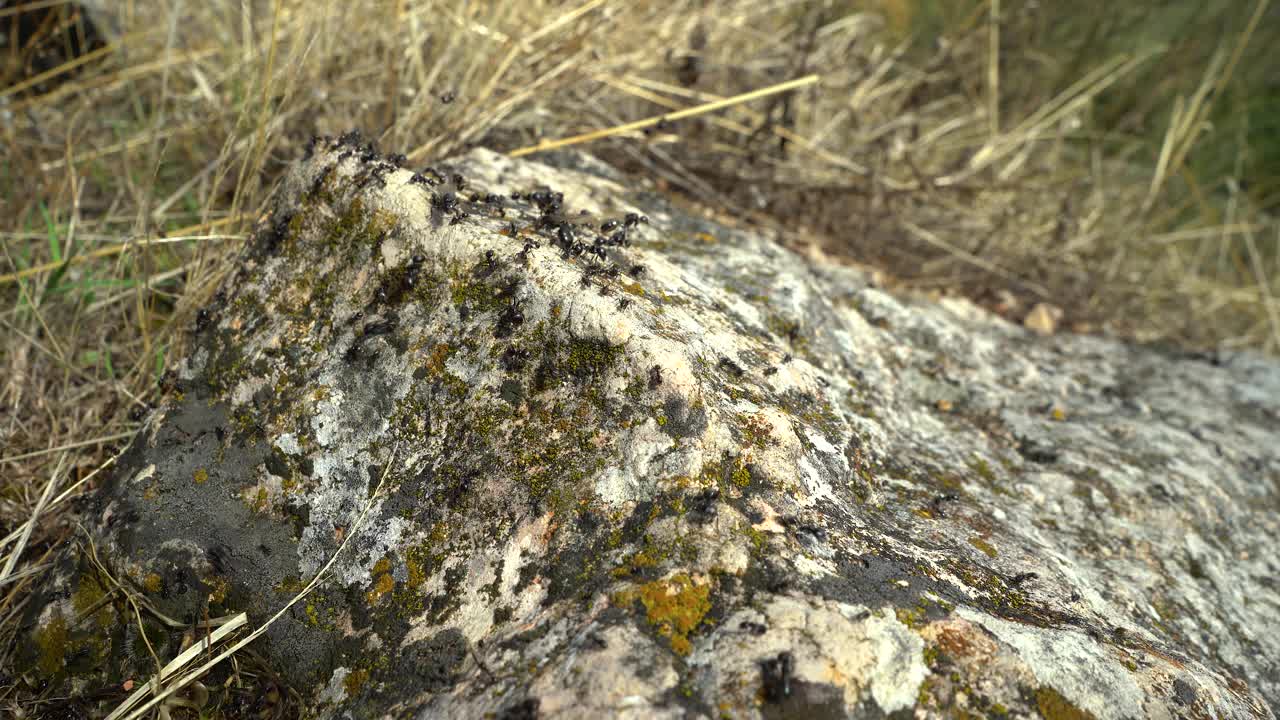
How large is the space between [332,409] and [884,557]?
1385 millimetres

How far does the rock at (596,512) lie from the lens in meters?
1.54

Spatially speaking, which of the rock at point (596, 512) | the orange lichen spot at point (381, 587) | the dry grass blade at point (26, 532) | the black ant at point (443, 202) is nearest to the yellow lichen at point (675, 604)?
the rock at point (596, 512)

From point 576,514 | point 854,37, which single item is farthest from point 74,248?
point 854,37

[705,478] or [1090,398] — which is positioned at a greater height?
[705,478]

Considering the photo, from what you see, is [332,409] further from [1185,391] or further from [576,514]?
[1185,391]

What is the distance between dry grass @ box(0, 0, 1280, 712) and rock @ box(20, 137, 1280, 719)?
0.40m

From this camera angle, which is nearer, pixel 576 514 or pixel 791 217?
pixel 576 514

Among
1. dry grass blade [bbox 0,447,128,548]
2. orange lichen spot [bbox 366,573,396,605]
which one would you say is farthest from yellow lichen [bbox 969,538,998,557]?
dry grass blade [bbox 0,447,128,548]

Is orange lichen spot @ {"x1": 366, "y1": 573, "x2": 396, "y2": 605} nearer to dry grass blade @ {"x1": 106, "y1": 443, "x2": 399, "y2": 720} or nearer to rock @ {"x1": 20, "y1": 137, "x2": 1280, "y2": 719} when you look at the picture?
rock @ {"x1": 20, "y1": 137, "x2": 1280, "y2": 719}

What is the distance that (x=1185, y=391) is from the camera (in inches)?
138

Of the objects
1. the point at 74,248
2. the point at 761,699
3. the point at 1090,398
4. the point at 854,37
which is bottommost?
the point at 74,248

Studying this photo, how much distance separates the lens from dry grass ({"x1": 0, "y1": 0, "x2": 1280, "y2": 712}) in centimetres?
264

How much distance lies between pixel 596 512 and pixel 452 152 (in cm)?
186

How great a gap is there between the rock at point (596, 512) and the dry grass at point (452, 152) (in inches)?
15.7
